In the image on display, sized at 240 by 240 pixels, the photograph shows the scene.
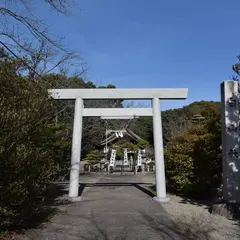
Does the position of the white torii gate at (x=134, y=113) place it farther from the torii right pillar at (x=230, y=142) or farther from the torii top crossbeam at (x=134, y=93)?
the torii right pillar at (x=230, y=142)

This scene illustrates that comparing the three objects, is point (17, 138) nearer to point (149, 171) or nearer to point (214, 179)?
point (214, 179)

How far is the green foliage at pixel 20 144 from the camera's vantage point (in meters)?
4.39

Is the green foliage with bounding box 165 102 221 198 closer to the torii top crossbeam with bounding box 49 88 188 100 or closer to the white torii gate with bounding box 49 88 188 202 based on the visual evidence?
the white torii gate with bounding box 49 88 188 202

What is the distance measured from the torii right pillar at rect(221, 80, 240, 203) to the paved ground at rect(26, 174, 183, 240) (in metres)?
1.75

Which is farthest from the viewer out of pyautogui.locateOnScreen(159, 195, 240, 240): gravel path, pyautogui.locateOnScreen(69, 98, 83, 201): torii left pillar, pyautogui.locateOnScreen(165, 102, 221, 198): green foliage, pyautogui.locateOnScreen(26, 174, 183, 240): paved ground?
pyautogui.locateOnScreen(165, 102, 221, 198): green foliage

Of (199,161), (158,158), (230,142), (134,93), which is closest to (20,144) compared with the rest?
(134,93)

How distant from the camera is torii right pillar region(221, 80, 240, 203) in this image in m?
7.16

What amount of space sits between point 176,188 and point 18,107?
749cm

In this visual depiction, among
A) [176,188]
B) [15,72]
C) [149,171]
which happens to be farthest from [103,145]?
[15,72]

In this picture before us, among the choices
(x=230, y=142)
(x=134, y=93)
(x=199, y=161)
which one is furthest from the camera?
(x=199, y=161)

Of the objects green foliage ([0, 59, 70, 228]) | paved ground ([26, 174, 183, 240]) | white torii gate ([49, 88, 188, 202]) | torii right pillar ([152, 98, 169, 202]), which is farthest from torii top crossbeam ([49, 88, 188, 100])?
green foliage ([0, 59, 70, 228])

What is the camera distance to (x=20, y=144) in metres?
4.63

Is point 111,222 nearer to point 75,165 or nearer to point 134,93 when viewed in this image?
point 75,165

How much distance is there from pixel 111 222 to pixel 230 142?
3.64m
